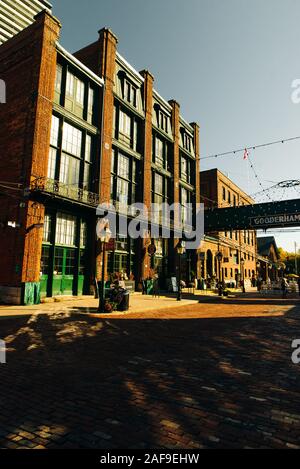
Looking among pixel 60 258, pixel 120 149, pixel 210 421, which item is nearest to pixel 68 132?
pixel 120 149

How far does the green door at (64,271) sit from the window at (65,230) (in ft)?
1.56

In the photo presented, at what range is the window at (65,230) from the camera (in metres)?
17.3

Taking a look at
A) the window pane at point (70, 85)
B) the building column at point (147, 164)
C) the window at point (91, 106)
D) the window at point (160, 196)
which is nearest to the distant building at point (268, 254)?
the window at point (160, 196)

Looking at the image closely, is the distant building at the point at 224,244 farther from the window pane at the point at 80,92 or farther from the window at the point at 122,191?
the window pane at the point at 80,92

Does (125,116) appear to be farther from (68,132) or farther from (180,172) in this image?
(180,172)

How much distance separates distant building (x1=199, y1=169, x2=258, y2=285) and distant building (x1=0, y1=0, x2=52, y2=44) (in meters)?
37.9

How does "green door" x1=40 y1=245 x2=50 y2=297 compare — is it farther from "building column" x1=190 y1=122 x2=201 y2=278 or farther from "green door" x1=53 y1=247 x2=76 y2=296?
"building column" x1=190 y1=122 x2=201 y2=278

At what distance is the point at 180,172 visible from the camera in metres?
31.0

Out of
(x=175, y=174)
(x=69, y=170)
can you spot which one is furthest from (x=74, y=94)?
(x=175, y=174)

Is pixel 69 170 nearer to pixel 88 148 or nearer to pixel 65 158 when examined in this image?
pixel 65 158

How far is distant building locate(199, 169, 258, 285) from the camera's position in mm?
35156

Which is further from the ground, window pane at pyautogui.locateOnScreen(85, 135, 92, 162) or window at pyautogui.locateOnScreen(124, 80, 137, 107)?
window at pyautogui.locateOnScreen(124, 80, 137, 107)

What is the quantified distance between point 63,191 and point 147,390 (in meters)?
14.9

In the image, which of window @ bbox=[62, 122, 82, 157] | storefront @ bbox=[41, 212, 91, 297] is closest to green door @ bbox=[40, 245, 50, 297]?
storefront @ bbox=[41, 212, 91, 297]
